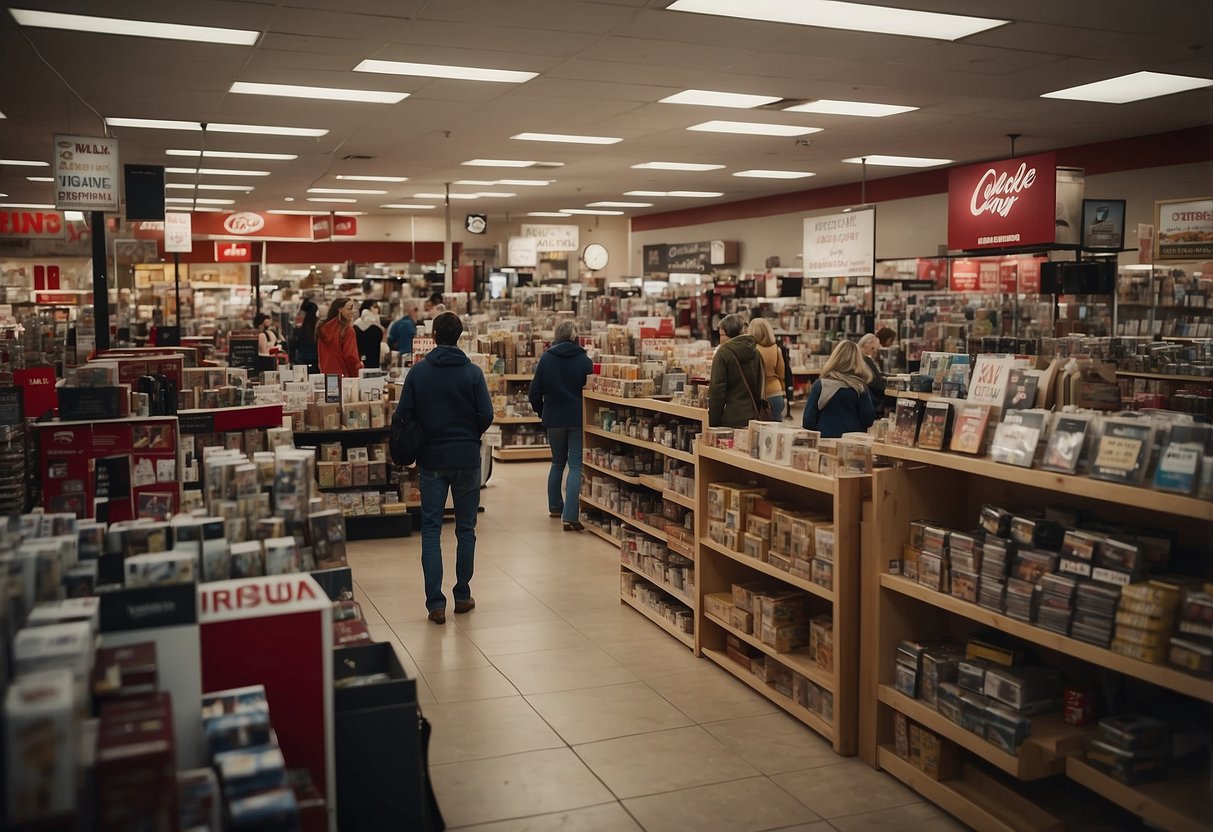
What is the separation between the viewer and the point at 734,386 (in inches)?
286

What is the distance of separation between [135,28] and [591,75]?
3060 mm

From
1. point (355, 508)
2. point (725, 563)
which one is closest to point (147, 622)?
point (725, 563)

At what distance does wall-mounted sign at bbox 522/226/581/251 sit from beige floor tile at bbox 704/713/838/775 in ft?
48.3

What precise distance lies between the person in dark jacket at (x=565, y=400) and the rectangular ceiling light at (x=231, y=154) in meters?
5.27

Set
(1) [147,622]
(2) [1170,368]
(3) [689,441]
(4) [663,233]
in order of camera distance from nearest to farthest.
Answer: (1) [147,622] → (3) [689,441] → (2) [1170,368] → (4) [663,233]

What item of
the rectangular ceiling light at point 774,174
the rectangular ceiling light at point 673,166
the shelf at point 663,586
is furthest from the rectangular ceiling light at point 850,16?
the rectangular ceiling light at point 774,174

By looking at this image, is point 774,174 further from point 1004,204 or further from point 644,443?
point 644,443

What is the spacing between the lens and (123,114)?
30.3 feet

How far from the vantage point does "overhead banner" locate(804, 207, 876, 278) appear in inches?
449

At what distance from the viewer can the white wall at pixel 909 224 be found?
11.0 meters

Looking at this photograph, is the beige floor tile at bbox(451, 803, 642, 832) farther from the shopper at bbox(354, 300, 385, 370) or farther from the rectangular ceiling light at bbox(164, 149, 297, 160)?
the shopper at bbox(354, 300, 385, 370)

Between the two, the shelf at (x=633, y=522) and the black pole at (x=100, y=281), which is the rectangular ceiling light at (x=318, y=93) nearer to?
the black pole at (x=100, y=281)

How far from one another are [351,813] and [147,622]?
826 mm

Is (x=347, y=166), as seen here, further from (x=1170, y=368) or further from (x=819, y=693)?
(x=819, y=693)
